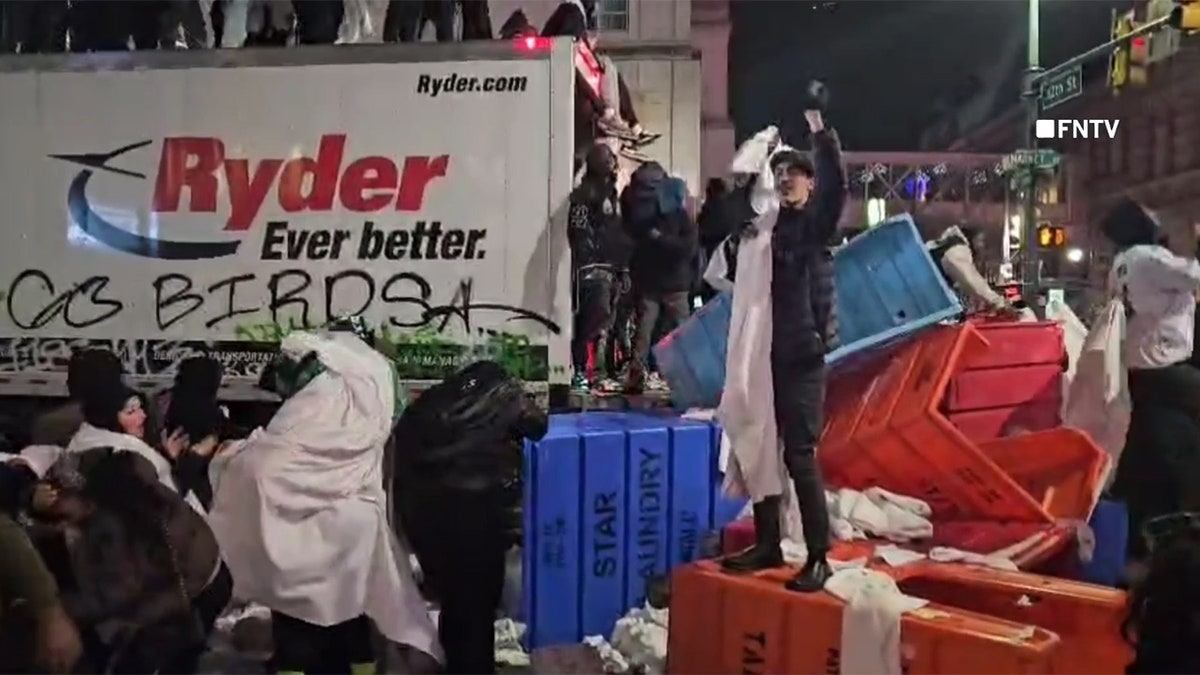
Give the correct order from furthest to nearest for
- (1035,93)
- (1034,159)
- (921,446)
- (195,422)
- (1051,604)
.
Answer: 1. (1034,159)
2. (1035,93)
3. (921,446)
4. (195,422)
5. (1051,604)

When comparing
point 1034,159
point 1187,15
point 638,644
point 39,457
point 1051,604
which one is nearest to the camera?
point 1051,604

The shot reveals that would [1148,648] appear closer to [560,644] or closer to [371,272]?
[560,644]

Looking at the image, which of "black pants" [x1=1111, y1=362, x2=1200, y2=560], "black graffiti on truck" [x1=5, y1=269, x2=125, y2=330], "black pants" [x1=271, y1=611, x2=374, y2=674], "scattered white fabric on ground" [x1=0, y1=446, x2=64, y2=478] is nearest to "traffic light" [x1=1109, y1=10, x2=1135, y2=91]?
"black pants" [x1=1111, y1=362, x2=1200, y2=560]

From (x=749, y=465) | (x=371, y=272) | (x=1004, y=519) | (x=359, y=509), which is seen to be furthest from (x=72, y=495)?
(x=1004, y=519)

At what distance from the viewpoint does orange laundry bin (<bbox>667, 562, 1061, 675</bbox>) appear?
4.07 metres

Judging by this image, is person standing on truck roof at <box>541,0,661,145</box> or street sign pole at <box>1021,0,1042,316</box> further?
street sign pole at <box>1021,0,1042,316</box>

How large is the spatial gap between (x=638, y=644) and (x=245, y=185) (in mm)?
3334

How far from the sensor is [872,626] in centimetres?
431

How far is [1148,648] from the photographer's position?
3.59 meters

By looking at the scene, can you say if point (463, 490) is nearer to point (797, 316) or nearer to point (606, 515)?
point (606, 515)

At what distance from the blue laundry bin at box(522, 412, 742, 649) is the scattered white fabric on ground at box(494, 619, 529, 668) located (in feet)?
0.26

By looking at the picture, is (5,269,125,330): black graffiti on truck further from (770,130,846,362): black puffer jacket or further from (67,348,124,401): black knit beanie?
(770,130,846,362): black puffer jacket

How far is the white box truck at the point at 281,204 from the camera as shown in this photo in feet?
20.3

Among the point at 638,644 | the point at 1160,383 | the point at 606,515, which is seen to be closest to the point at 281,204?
the point at 606,515
